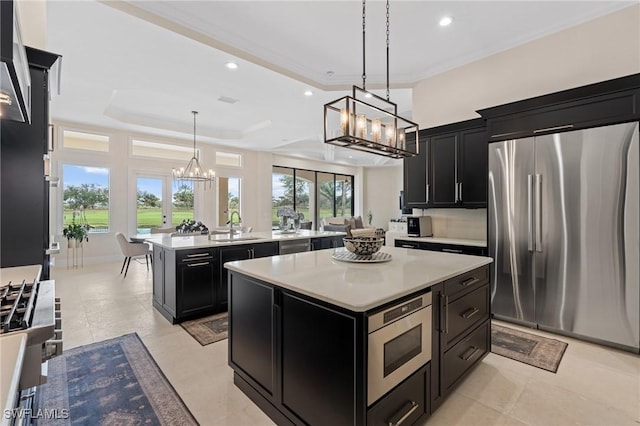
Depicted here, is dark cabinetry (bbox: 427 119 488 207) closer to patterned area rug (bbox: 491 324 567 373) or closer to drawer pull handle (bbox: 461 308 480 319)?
patterned area rug (bbox: 491 324 567 373)

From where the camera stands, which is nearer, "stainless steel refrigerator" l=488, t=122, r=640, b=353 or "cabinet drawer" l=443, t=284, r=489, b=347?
"cabinet drawer" l=443, t=284, r=489, b=347

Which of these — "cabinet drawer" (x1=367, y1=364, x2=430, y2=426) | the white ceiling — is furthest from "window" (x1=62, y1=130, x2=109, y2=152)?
"cabinet drawer" (x1=367, y1=364, x2=430, y2=426)

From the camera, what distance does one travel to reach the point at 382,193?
40.9 feet

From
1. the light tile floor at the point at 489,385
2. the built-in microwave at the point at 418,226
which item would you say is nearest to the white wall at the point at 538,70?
the built-in microwave at the point at 418,226

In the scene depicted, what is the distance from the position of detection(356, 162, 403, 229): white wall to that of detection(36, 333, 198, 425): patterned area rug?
34.7 feet

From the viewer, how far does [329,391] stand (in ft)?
4.64

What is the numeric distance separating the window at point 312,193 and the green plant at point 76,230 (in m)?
4.96

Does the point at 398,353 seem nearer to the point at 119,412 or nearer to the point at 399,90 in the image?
the point at 119,412

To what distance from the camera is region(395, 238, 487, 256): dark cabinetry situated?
3.49m

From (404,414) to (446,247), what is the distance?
2570 mm

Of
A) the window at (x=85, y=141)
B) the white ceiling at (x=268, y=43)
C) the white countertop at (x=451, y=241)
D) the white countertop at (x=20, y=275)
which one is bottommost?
the white countertop at (x=451, y=241)

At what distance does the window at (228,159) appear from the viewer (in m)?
8.80

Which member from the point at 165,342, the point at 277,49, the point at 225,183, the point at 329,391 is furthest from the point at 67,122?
the point at 329,391

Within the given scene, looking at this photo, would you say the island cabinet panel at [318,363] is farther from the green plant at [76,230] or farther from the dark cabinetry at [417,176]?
the green plant at [76,230]
